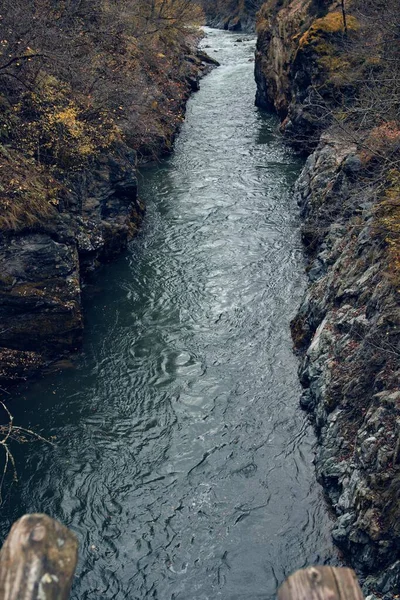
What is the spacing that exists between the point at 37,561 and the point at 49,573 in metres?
0.07

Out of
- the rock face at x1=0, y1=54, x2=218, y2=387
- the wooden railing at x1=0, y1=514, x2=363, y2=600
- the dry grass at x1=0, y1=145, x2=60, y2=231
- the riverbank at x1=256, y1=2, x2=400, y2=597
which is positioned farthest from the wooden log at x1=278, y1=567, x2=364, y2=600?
the dry grass at x1=0, y1=145, x2=60, y2=231

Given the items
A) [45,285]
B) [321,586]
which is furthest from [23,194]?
[321,586]

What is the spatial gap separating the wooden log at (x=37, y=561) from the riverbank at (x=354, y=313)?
6.88m

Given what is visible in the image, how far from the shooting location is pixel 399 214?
45.9ft

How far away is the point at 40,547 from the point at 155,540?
8.45m

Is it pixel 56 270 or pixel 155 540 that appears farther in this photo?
pixel 56 270

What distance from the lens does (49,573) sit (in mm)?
2639

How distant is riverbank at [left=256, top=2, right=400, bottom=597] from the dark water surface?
0.71 m

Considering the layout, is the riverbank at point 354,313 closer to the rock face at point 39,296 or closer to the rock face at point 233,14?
the rock face at point 39,296

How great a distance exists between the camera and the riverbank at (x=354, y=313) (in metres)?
9.64

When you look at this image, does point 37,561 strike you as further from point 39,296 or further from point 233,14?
point 233,14

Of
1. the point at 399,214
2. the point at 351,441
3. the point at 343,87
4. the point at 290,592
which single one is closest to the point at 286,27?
the point at 343,87

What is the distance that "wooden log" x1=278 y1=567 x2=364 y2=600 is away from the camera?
2629 millimetres

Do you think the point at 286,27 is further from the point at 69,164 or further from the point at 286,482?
the point at 286,482
